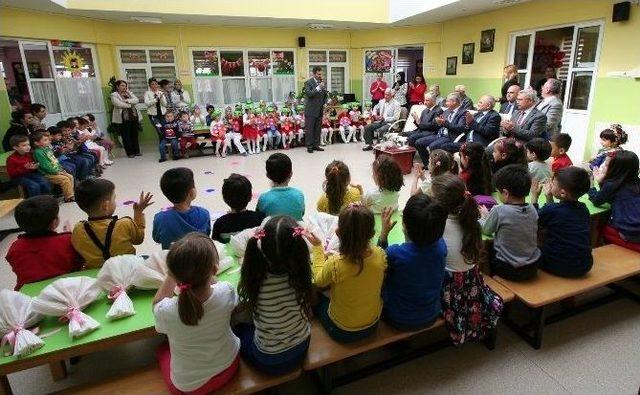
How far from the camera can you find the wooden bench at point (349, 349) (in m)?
1.69

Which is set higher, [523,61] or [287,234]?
[523,61]

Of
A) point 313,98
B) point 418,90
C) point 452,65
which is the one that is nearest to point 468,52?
point 452,65

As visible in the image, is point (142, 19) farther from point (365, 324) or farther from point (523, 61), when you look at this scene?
point (365, 324)

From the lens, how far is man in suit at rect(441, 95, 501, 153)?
4895 mm

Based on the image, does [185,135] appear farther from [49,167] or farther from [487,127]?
[487,127]

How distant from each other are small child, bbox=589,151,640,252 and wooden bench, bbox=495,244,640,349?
0.41 ft

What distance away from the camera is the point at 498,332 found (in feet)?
7.50

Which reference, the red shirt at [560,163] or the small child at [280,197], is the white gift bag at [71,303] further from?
the red shirt at [560,163]

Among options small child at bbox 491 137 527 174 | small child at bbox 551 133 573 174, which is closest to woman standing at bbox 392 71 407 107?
small child at bbox 551 133 573 174

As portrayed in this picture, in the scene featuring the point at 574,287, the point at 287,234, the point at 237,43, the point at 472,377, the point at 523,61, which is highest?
the point at 237,43

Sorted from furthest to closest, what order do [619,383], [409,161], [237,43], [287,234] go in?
[237,43] < [409,161] < [619,383] < [287,234]

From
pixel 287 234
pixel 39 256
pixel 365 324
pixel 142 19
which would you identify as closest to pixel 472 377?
pixel 365 324

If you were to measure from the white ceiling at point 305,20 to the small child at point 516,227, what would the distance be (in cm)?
561

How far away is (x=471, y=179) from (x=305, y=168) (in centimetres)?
361
